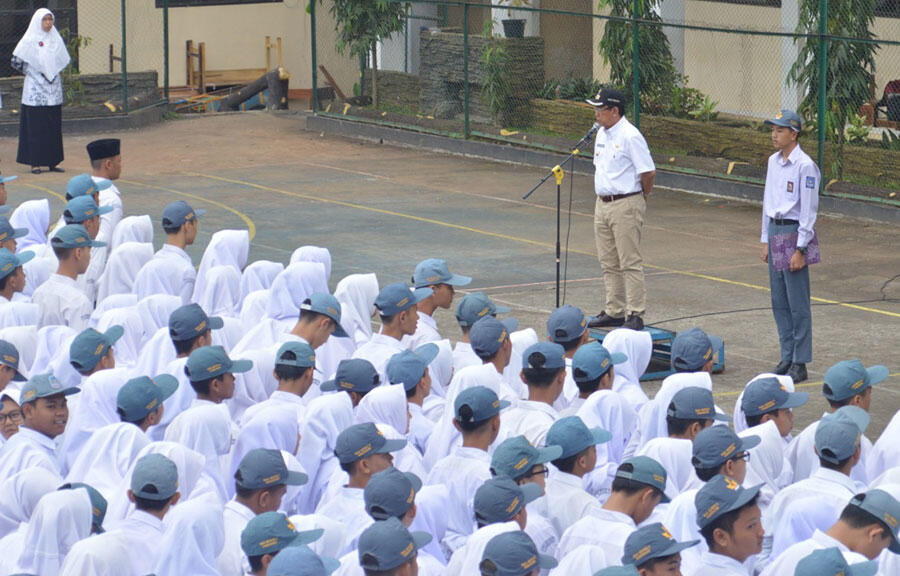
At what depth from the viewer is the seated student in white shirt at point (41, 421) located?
24.3 feet

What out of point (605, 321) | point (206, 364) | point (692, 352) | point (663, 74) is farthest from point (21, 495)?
point (663, 74)

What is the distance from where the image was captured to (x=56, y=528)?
6141mm

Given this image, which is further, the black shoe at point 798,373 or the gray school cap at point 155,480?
the black shoe at point 798,373

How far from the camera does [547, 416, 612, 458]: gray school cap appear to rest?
690cm

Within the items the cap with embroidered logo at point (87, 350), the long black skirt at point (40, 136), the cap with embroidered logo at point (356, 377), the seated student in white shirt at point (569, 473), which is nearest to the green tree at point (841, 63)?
the long black skirt at point (40, 136)

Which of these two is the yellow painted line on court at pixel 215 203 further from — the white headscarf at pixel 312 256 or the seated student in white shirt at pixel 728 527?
the seated student in white shirt at pixel 728 527

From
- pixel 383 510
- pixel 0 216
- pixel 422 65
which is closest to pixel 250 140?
pixel 422 65

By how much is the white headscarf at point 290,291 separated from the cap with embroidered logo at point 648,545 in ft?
16.9

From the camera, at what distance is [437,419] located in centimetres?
879

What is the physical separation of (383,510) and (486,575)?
701mm

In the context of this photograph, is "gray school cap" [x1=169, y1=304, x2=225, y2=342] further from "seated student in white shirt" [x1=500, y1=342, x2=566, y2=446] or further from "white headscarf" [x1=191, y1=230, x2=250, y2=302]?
"white headscarf" [x1=191, y1=230, x2=250, y2=302]

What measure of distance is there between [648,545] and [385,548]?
0.96 m

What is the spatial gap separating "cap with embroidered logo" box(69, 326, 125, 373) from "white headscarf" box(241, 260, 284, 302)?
2899 millimetres

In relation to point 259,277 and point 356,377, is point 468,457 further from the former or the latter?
point 259,277
